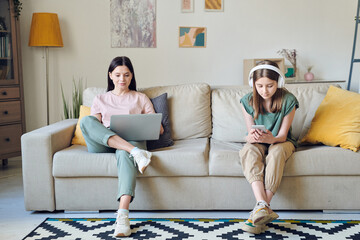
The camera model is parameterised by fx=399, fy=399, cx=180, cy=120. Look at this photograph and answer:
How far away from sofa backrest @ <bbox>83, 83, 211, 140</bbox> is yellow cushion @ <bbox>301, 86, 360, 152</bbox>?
2.46 feet

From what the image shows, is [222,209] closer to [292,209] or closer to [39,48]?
[292,209]

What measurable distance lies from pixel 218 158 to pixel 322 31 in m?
2.72

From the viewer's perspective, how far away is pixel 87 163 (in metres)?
2.44

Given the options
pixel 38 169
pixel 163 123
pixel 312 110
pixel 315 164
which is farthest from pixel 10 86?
pixel 315 164

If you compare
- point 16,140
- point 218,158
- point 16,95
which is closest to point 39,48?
point 16,95

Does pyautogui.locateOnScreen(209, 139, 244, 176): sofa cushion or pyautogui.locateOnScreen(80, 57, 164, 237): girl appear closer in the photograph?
pyautogui.locateOnScreen(80, 57, 164, 237): girl

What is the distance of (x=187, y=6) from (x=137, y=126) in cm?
234

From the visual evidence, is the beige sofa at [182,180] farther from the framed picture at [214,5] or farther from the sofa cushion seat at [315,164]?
the framed picture at [214,5]

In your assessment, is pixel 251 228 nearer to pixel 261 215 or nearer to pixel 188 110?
pixel 261 215

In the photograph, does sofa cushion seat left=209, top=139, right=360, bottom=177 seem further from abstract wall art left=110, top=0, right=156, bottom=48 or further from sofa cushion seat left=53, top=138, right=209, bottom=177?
abstract wall art left=110, top=0, right=156, bottom=48

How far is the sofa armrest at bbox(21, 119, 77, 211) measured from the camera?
2.48m

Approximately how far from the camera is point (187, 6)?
4.42 meters

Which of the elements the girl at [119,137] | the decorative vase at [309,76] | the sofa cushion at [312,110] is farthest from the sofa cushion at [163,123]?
the decorative vase at [309,76]

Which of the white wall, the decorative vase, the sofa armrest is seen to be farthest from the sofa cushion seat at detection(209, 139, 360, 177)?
the white wall
